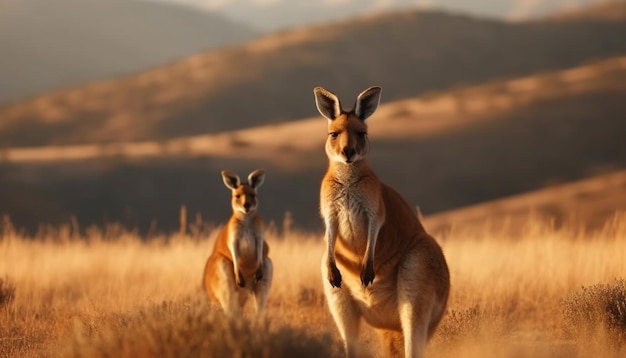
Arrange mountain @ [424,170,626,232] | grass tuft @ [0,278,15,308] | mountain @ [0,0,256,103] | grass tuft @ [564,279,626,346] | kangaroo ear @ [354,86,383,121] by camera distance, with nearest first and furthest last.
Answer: kangaroo ear @ [354,86,383,121], grass tuft @ [564,279,626,346], grass tuft @ [0,278,15,308], mountain @ [424,170,626,232], mountain @ [0,0,256,103]

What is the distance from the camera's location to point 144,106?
69.0 metres

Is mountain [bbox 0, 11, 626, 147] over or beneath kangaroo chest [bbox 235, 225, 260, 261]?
over

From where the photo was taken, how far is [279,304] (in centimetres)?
1089

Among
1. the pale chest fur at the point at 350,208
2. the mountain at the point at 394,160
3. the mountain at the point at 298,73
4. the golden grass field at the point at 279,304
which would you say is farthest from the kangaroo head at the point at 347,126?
the mountain at the point at 298,73

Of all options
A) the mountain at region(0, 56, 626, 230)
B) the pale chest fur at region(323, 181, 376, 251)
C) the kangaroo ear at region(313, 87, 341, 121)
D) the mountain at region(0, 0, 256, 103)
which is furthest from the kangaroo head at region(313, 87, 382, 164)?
the mountain at region(0, 0, 256, 103)

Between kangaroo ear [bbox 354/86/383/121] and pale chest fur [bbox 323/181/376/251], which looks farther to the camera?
kangaroo ear [bbox 354/86/383/121]

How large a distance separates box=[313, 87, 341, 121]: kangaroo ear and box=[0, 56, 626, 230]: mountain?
84.3 ft

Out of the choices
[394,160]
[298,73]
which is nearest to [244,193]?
[394,160]

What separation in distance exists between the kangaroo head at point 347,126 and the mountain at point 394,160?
25735mm

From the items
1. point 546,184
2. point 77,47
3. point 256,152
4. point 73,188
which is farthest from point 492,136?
point 77,47

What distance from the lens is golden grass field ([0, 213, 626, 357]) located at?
5.30m

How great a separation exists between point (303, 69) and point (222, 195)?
41.0 meters

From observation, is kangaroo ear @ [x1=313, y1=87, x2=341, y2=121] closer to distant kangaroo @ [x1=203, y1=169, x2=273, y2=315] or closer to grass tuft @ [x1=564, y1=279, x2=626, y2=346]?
distant kangaroo @ [x1=203, y1=169, x2=273, y2=315]

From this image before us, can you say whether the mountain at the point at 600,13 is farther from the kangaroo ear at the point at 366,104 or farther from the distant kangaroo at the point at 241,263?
the kangaroo ear at the point at 366,104
